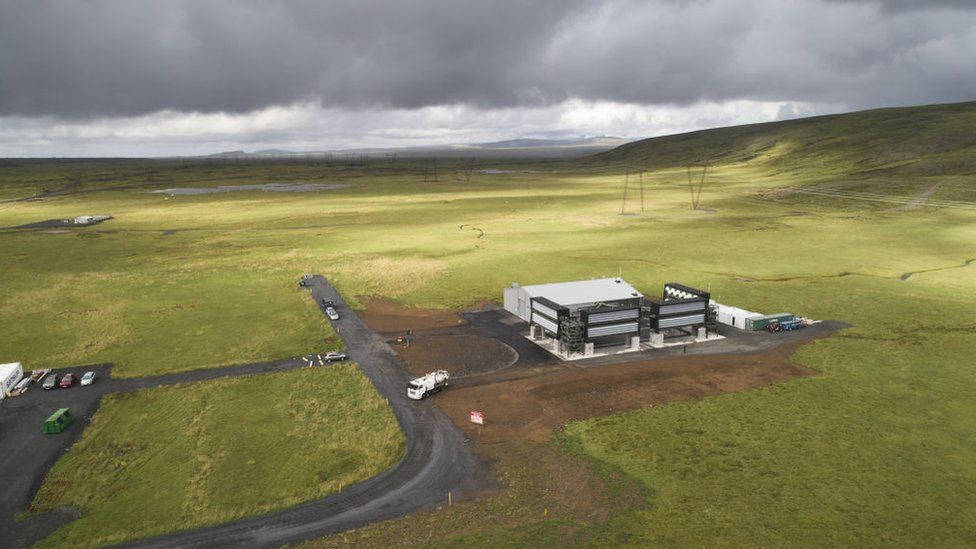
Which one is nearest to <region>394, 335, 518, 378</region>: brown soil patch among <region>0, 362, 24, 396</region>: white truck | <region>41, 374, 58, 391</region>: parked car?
<region>41, 374, 58, 391</region>: parked car

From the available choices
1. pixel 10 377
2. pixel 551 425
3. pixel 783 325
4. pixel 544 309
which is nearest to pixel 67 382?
pixel 10 377

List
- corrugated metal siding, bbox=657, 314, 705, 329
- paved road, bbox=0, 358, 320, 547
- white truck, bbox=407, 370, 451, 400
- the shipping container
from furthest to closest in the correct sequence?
1. the shipping container
2. corrugated metal siding, bbox=657, 314, 705, 329
3. white truck, bbox=407, 370, 451, 400
4. paved road, bbox=0, 358, 320, 547

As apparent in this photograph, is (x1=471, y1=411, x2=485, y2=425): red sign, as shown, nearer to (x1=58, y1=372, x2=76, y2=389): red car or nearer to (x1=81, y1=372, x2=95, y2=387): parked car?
(x1=81, y1=372, x2=95, y2=387): parked car

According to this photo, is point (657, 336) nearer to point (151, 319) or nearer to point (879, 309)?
point (879, 309)

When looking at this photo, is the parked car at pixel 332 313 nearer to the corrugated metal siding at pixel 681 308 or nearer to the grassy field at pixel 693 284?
the grassy field at pixel 693 284

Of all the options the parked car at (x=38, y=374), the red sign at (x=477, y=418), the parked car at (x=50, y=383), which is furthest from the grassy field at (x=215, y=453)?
the parked car at (x=38, y=374)

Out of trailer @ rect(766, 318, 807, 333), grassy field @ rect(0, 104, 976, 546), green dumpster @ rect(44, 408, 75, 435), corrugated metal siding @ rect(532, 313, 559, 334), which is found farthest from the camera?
trailer @ rect(766, 318, 807, 333)

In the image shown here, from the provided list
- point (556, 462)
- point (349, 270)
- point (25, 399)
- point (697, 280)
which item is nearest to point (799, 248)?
point (697, 280)
